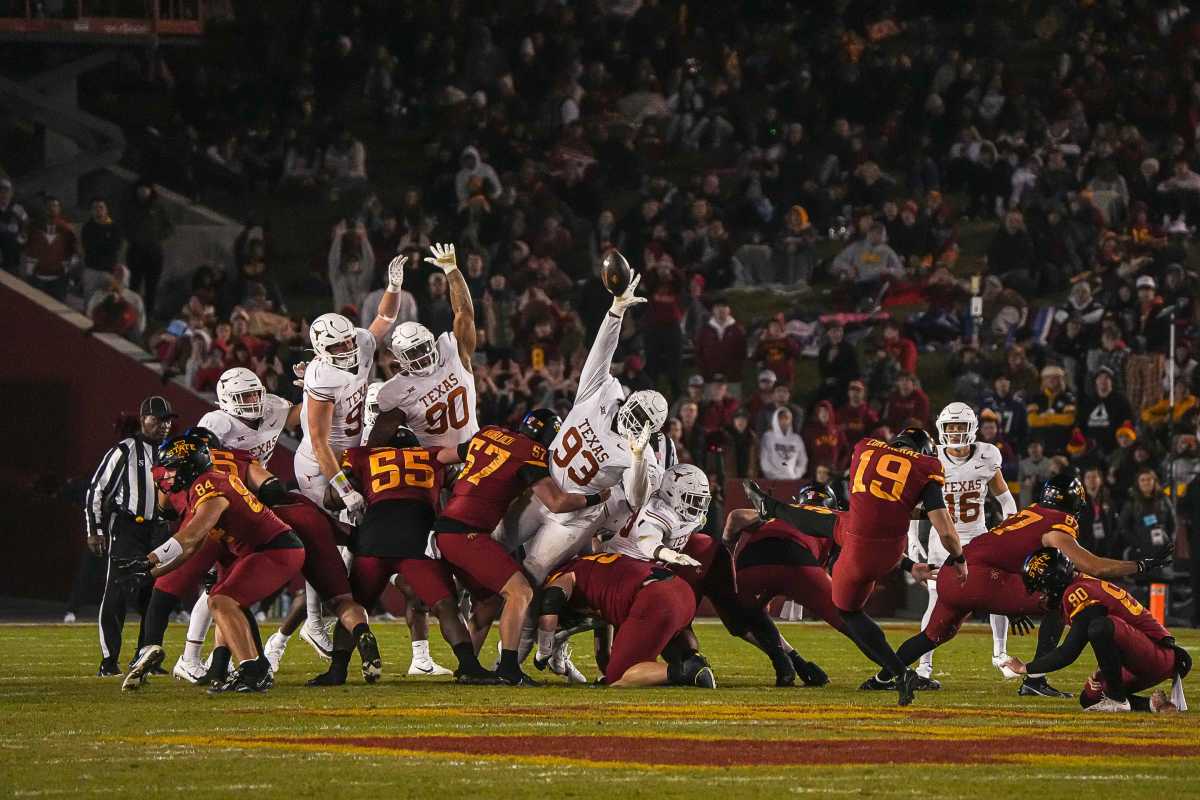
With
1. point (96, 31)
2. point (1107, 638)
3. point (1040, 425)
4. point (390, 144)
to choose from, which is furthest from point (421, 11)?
point (1107, 638)

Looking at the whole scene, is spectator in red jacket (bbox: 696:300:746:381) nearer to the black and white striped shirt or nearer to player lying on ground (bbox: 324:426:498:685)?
the black and white striped shirt

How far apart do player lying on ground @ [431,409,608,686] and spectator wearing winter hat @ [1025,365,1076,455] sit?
28.8ft

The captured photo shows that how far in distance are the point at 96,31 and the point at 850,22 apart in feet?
34.1

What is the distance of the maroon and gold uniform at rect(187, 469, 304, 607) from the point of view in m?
11.2

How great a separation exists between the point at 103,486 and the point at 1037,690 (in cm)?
613

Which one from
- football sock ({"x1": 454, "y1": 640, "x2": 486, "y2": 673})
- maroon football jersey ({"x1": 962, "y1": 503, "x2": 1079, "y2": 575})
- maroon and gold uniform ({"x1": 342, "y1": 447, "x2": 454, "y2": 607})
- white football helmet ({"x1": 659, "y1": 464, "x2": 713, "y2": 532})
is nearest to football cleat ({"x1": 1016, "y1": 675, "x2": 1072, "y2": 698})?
maroon football jersey ({"x1": 962, "y1": 503, "x2": 1079, "y2": 575})

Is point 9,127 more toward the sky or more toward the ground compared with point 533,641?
more toward the sky

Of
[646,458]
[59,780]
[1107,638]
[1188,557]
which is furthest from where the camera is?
Result: [1188,557]

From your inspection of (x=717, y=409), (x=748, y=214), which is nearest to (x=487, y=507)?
(x=717, y=409)

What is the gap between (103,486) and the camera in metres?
14.1

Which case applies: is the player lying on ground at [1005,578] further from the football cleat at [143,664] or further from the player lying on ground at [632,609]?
the football cleat at [143,664]

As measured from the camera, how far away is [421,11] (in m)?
28.7

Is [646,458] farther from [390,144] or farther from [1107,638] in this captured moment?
[390,144]

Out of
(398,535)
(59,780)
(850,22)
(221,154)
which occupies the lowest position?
(59,780)
